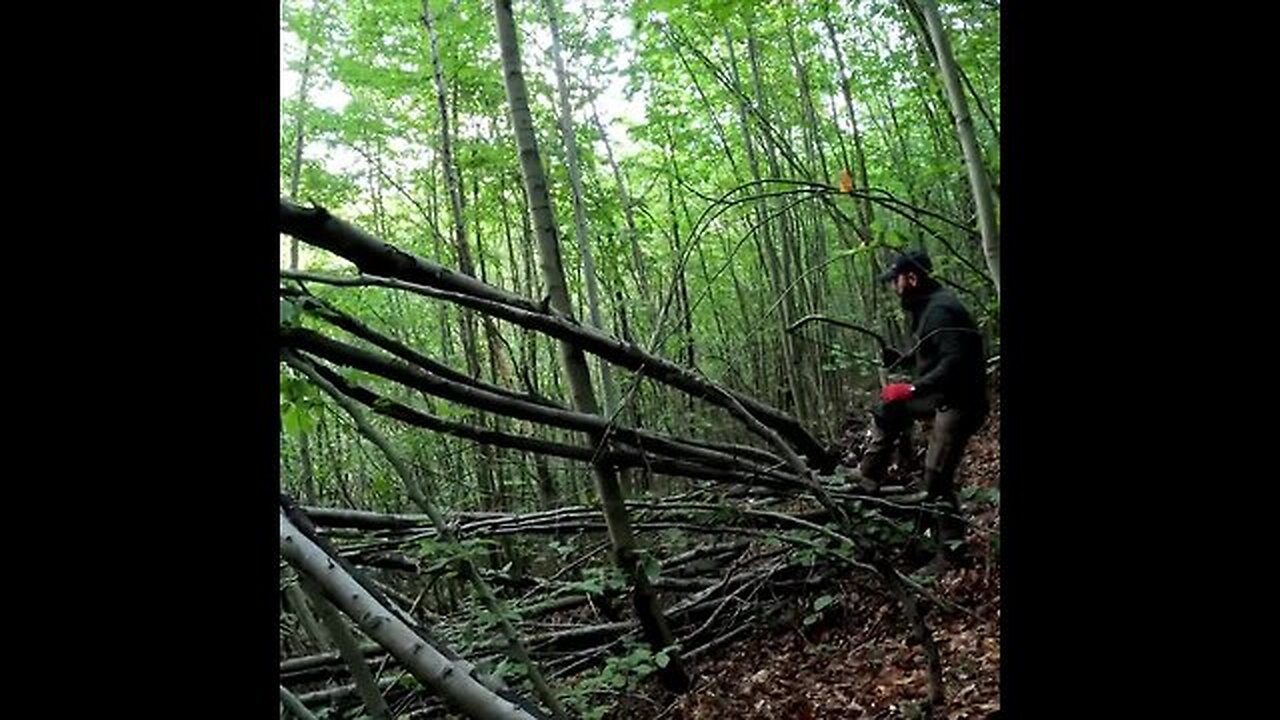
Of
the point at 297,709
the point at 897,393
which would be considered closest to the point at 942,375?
the point at 897,393

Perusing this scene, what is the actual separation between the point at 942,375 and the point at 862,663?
6.06 feet

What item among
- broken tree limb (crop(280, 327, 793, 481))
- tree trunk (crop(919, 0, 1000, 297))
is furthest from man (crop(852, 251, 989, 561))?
broken tree limb (crop(280, 327, 793, 481))

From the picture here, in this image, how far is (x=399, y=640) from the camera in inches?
47.2

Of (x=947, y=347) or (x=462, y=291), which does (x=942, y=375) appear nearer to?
(x=947, y=347)

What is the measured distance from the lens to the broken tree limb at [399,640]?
1074 mm

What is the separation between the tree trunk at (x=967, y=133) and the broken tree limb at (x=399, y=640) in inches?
117

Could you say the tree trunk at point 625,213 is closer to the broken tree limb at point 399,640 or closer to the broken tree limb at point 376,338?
the broken tree limb at point 376,338

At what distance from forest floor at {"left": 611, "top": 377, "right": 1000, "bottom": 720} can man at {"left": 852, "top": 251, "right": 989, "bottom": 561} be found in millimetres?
389

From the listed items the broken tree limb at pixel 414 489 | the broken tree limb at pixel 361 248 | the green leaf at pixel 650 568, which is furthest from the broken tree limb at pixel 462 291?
the green leaf at pixel 650 568

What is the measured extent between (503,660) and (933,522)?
3.21 metres

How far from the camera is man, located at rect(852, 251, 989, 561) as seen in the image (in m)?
5.57
